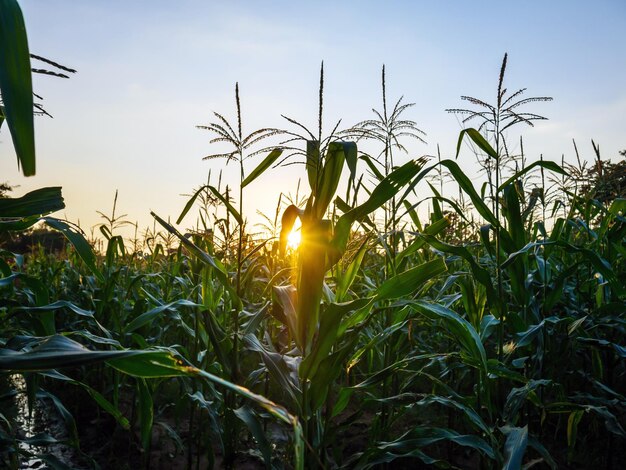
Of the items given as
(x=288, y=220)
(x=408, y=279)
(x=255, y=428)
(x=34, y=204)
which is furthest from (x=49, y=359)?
(x=408, y=279)

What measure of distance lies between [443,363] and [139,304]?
182 cm

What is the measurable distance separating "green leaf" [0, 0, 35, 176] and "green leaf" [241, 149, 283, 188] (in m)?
1.18

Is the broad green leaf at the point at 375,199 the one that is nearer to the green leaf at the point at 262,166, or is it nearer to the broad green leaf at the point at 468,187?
the broad green leaf at the point at 468,187

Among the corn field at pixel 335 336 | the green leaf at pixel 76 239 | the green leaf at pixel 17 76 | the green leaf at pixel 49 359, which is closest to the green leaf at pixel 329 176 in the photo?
the corn field at pixel 335 336

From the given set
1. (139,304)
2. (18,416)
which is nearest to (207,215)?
(139,304)

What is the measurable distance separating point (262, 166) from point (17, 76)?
49.0 inches

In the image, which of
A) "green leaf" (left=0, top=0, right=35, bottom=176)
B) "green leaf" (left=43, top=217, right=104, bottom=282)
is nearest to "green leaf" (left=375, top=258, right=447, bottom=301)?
"green leaf" (left=43, top=217, right=104, bottom=282)

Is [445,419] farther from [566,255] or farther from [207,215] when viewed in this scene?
→ [207,215]

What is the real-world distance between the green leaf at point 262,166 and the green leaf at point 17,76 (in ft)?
3.88

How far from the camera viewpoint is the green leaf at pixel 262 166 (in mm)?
1831

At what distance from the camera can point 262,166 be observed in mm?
1876

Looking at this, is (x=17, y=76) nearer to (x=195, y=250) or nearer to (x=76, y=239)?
(x=76, y=239)

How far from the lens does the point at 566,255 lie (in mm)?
3379

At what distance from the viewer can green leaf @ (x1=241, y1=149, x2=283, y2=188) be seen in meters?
1.83
